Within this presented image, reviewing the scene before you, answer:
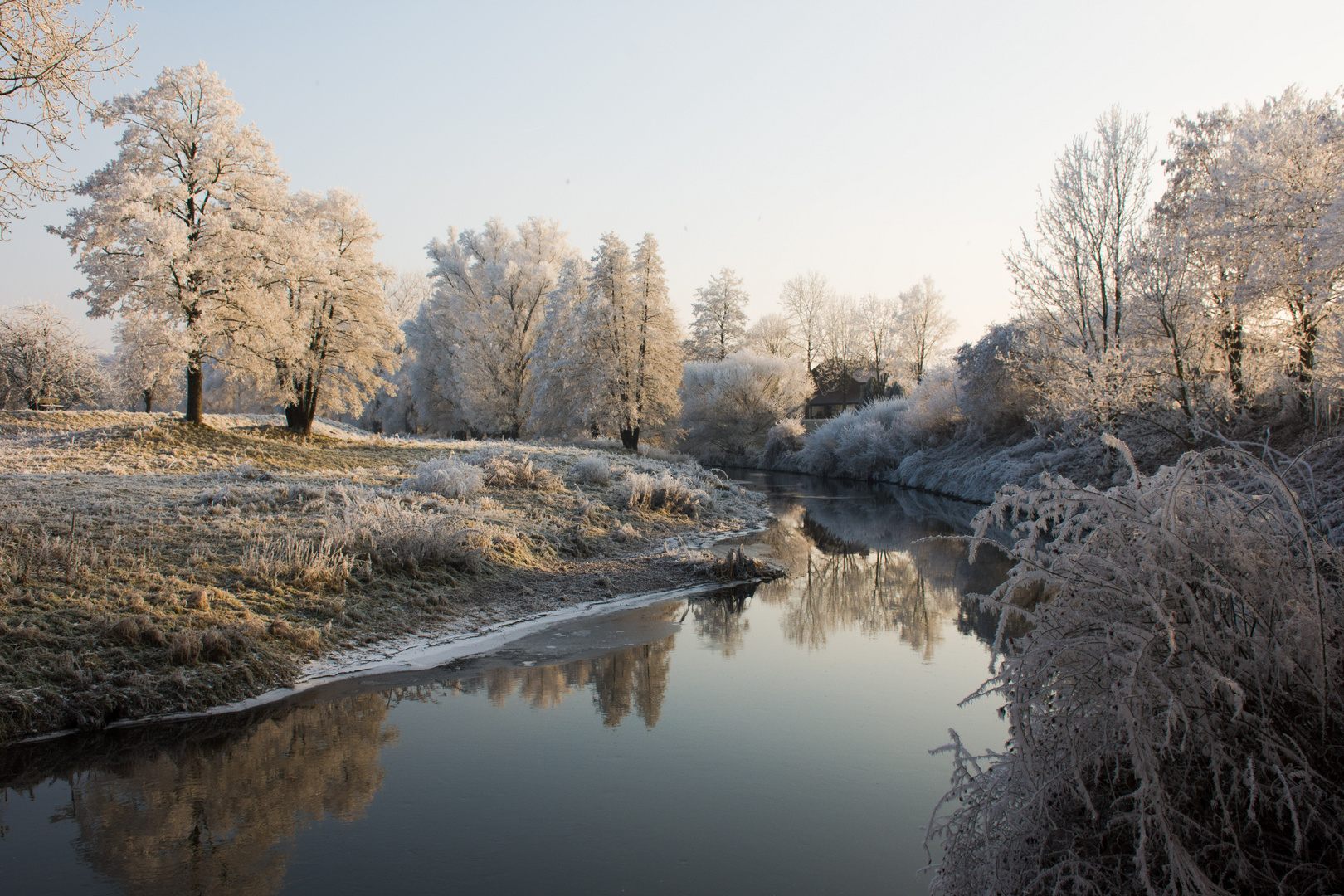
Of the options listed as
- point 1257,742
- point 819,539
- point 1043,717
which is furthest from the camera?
point 819,539

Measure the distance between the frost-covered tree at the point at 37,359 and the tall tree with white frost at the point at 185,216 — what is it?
19027 millimetres

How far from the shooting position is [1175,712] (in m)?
2.41

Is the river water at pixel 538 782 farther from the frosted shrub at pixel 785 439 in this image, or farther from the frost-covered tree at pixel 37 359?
the frost-covered tree at pixel 37 359

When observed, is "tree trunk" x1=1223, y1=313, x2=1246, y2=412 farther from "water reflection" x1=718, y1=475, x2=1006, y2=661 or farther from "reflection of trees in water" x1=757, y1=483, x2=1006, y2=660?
"reflection of trees in water" x1=757, y1=483, x2=1006, y2=660

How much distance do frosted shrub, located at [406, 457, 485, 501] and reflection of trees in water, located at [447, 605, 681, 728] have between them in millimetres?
5837

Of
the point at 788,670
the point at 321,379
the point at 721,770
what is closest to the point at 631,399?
the point at 321,379

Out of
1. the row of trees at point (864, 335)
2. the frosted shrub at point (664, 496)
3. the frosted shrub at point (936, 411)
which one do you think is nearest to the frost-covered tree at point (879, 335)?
the row of trees at point (864, 335)

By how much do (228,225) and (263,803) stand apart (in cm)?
1724

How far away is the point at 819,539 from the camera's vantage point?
54.5 feet

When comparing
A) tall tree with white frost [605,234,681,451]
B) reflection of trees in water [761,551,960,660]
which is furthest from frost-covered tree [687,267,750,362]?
reflection of trees in water [761,551,960,660]

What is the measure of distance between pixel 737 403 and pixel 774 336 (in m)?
15.2

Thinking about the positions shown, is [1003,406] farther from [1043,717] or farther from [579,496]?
[1043,717]

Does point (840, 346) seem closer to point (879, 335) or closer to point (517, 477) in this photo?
point (879, 335)

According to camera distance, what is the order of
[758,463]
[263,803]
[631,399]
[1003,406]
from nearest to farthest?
[263,803], [1003,406], [631,399], [758,463]
